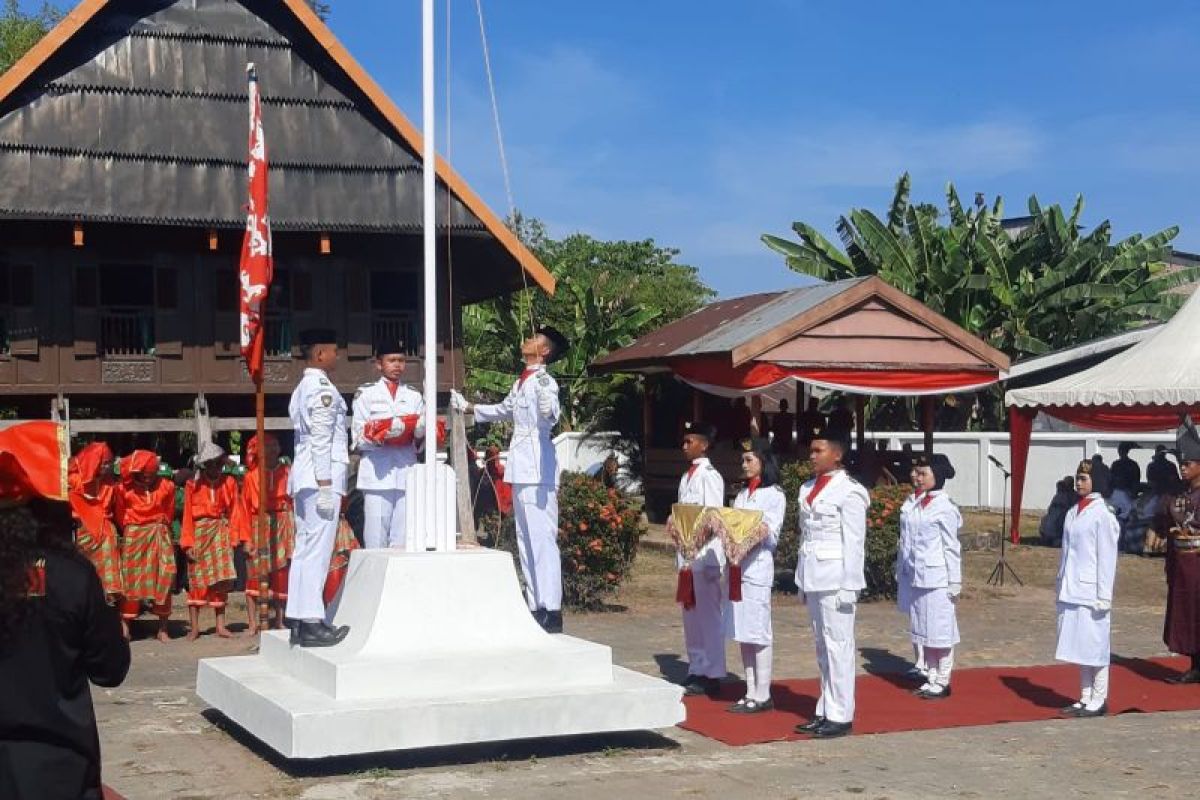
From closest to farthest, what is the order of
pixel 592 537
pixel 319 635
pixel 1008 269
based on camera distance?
pixel 319 635 < pixel 592 537 < pixel 1008 269

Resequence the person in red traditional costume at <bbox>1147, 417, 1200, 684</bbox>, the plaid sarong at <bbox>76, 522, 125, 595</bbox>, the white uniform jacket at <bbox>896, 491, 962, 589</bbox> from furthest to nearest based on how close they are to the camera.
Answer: the plaid sarong at <bbox>76, 522, 125, 595</bbox> < the person in red traditional costume at <bbox>1147, 417, 1200, 684</bbox> < the white uniform jacket at <bbox>896, 491, 962, 589</bbox>

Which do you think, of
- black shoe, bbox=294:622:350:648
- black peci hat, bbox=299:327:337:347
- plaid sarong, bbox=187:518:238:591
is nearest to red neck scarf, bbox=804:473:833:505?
black shoe, bbox=294:622:350:648

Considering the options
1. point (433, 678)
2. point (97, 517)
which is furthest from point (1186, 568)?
point (97, 517)

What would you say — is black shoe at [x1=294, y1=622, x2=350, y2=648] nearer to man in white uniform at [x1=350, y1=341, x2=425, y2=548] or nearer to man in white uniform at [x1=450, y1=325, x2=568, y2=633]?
man in white uniform at [x1=350, y1=341, x2=425, y2=548]

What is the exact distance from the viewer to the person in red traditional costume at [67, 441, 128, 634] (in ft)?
40.9

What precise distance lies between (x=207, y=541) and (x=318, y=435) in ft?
13.9

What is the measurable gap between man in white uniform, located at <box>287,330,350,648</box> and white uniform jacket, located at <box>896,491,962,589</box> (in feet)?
13.6

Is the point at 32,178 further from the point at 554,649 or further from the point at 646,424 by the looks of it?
the point at 554,649

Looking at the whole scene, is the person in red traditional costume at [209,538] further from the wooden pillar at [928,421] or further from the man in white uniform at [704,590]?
the wooden pillar at [928,421]

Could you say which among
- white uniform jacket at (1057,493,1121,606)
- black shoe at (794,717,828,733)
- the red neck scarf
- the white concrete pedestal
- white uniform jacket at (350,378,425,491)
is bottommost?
black shoe at (794,717,828,733)

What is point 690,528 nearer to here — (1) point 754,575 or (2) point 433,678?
(1) point 754,575

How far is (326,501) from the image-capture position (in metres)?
9.29

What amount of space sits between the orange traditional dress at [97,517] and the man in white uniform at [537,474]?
3935 mm

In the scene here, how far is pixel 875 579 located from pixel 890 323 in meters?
5.08
